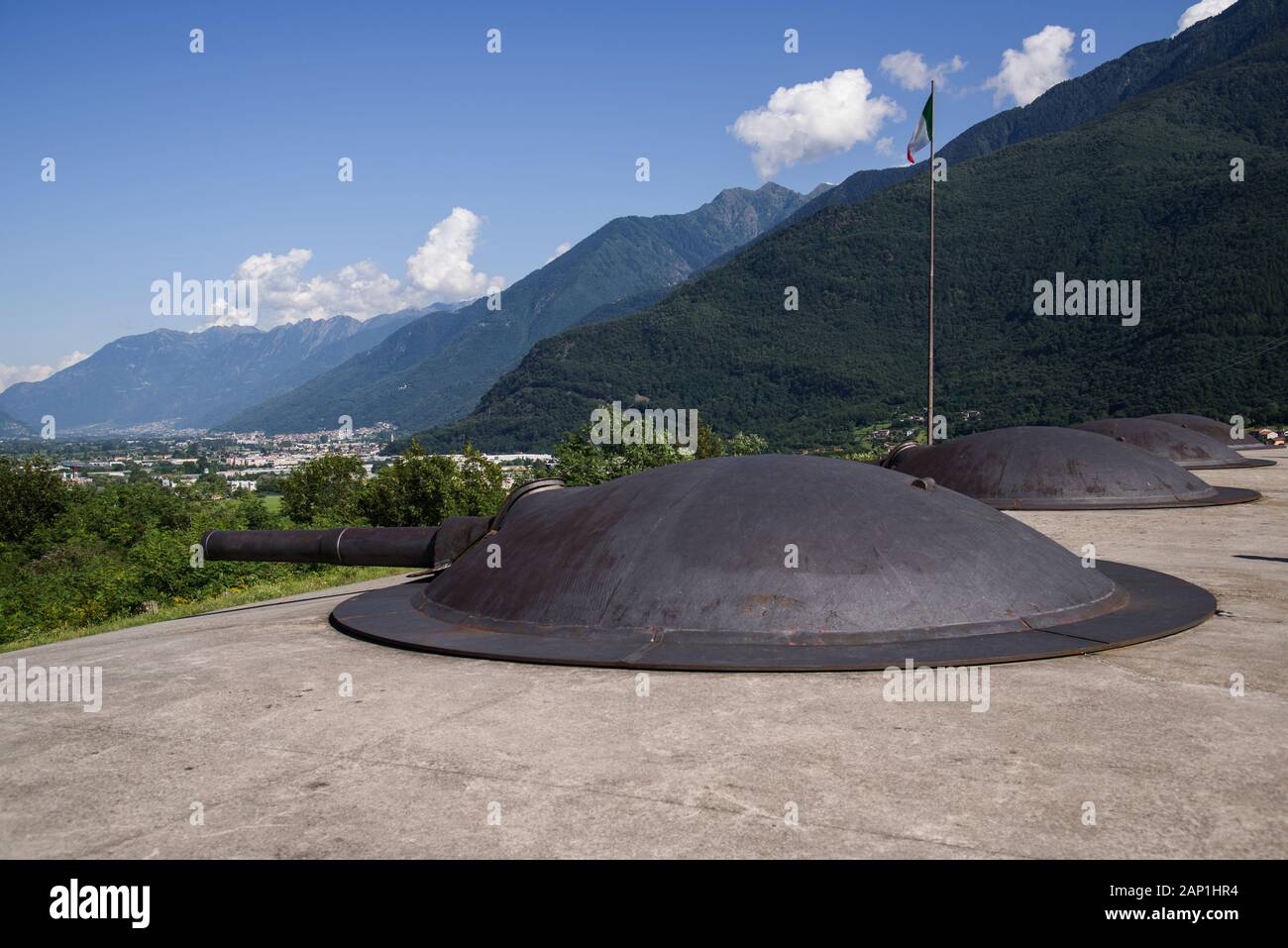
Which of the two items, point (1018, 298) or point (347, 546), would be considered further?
point (1018, 298)

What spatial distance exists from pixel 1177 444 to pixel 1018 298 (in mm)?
79862

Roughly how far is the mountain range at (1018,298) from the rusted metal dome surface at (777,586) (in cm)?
6479

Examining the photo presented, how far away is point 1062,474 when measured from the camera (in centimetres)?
1789

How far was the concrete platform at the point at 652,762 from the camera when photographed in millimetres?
3531

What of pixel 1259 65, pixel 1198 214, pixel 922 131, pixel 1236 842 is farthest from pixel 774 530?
pixel 1259 65

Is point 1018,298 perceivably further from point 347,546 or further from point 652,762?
point 652,762

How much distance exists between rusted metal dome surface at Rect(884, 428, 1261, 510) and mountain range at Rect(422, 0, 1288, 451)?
51.6 meters

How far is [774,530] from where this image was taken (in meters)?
6.84

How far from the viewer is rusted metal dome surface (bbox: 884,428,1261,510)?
1739 cm

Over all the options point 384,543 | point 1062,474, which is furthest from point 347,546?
point 1062,474

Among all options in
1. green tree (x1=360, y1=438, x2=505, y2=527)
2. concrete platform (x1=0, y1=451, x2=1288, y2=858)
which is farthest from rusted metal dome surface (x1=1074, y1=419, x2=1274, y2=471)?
concrete platform (x1=0, y1=451, x2=1288, y2=858)

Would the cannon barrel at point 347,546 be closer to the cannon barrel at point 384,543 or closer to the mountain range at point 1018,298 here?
the cannon barrel at point 384,543
